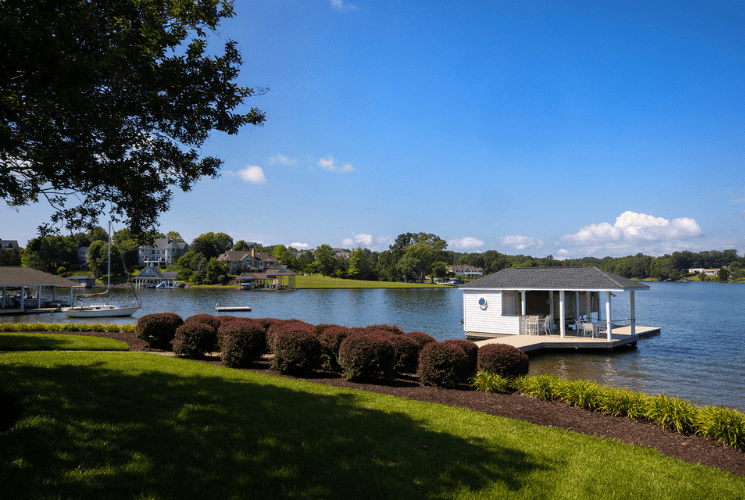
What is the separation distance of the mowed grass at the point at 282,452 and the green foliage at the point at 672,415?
72.7 inches

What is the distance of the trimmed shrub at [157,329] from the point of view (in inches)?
584

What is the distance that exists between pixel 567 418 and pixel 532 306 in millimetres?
18440

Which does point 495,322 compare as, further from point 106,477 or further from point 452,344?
point 106,477

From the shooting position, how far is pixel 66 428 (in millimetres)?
4719

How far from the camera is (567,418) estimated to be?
7.52 m

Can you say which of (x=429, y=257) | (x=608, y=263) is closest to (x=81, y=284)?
(x=429, y=257)

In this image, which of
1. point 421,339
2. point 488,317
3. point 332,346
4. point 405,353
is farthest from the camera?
point 488,317

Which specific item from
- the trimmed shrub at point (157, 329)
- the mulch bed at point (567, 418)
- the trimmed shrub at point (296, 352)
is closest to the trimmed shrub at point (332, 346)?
the trimmed shrub at point (296, 352)

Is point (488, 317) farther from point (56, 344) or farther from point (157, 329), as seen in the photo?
point (56, 344)

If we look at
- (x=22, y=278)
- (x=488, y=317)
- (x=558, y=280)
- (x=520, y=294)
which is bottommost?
(x=488, y=317)

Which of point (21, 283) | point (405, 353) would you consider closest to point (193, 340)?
point (405, 353)

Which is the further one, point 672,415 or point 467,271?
point 467,271

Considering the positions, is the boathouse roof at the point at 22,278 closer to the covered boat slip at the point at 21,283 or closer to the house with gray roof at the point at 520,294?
the covered boat slip at the point at 21,283

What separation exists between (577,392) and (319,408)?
5.69 meters
